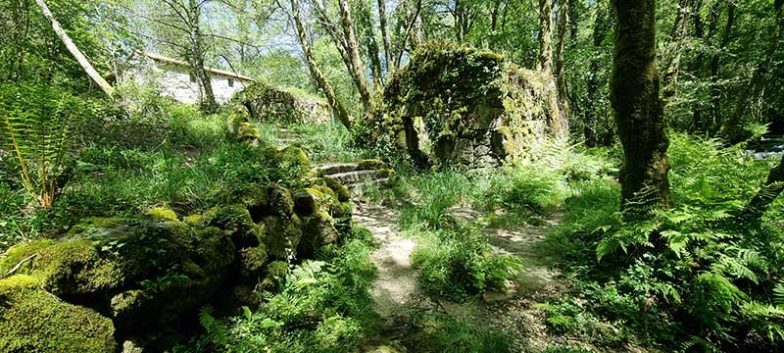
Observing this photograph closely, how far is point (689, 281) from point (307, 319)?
344cm

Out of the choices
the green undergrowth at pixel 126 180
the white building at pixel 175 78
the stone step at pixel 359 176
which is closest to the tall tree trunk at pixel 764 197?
the green undergrowth at pixel 126 180

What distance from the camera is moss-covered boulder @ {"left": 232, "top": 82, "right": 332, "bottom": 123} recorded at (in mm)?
→ 11953

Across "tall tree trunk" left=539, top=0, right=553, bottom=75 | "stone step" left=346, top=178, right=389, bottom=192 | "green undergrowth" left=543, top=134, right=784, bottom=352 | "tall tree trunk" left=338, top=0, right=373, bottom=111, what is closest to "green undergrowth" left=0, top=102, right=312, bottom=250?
"stone step" left=346, top=178, right=389, bottom=192

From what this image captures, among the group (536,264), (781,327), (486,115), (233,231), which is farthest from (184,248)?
(486,115)

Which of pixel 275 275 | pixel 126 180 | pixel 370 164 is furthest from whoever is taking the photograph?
pixel 370 164

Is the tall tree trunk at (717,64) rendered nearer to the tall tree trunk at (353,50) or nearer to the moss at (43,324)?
the tall tree trunk at (353,50)

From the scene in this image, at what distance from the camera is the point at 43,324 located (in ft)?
5.10

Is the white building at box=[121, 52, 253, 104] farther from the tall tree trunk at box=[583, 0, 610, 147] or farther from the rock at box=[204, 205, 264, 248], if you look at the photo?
the tall tree trunk at box=[583, 0, 610, 147]

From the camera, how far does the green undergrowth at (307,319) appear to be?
7.32ft

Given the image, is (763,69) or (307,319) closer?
(307,319)

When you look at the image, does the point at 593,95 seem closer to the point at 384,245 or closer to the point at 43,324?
the point at 384,245

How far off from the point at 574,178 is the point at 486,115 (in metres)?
2.47

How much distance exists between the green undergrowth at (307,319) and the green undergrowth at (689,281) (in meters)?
1.77

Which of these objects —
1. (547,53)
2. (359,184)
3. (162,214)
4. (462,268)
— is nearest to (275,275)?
(162,214)
